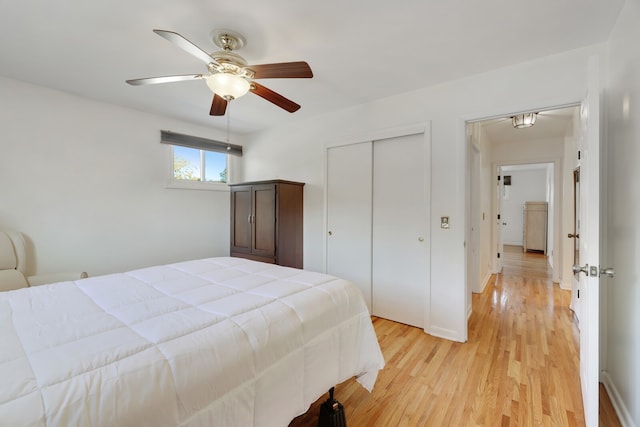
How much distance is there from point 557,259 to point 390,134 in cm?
367

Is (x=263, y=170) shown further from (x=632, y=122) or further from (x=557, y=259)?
(x=557, y=259)

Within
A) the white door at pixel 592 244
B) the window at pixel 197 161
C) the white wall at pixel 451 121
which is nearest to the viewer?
the white door at pixel 592 244

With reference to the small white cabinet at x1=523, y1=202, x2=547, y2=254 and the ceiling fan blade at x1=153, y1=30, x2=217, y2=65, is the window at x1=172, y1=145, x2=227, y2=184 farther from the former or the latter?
the small white cabinet at x1=523, y1=202, x2=547, y2=254

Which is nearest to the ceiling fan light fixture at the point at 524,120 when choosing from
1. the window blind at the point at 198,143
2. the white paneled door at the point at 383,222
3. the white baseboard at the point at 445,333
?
the white paneled door at the point at 383,222

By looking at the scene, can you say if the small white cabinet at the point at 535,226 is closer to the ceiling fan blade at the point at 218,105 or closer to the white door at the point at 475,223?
the white door at the point at 475,223

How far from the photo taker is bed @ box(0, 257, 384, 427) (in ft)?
2.36

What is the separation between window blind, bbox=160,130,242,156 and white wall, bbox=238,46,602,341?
151 centimetres

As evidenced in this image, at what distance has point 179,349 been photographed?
897mm

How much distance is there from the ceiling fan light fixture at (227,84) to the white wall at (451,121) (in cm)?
167

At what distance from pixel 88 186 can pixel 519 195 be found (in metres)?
9.52

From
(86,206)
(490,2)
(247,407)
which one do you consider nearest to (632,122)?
(490,2)

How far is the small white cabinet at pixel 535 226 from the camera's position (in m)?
6.85

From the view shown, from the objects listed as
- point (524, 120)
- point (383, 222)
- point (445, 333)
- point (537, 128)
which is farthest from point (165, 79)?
point (537, 128)

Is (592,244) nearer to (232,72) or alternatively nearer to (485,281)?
(232,72)
